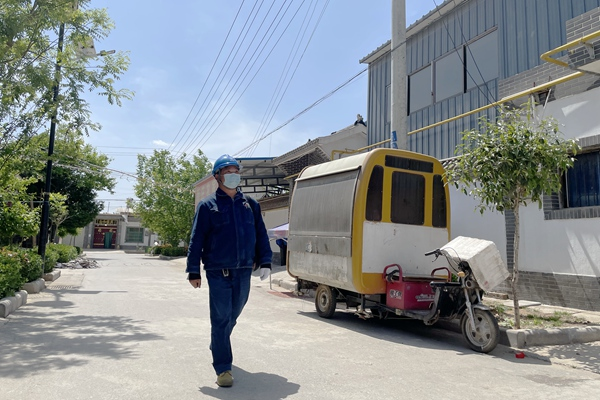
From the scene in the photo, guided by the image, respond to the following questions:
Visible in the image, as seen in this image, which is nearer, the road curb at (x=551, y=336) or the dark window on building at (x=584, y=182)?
the road curb at (x=551, y=336)

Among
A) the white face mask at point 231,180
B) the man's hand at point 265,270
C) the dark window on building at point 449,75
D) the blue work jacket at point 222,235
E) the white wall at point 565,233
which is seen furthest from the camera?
the dark window on building at point 449,75

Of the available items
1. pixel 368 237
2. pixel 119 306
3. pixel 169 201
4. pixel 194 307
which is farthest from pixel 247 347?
pixel 169 201

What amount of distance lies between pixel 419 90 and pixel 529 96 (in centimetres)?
426

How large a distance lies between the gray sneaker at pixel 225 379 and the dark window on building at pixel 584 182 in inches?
294

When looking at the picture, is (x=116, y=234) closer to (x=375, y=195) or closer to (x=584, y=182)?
(x=375, y=195)

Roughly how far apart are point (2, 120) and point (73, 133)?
69.1 inches

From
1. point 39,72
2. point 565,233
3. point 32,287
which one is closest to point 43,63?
point 39,72

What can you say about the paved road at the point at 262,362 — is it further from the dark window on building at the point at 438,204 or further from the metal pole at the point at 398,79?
the metal pole at the point at 398,79

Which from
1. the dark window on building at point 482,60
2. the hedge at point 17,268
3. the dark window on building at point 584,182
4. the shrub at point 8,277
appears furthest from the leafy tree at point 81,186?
the dark window on building at point 584,182

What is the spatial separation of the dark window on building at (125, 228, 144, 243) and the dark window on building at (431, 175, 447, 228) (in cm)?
6494

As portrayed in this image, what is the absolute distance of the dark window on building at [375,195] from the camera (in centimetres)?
758

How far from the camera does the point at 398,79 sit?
10.2 metres

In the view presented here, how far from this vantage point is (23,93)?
9055 millimetres

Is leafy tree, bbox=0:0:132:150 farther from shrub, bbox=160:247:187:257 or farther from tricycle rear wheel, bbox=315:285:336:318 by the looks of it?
shrub, bbox=160:247:187:257
